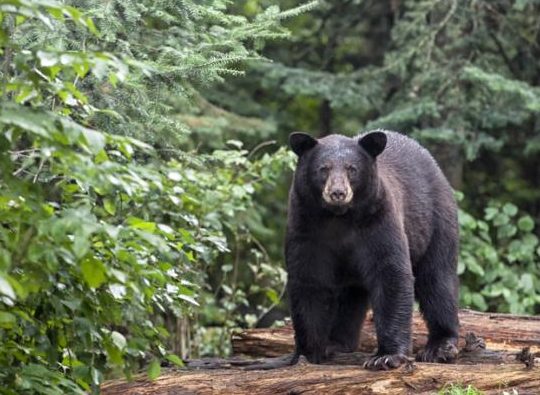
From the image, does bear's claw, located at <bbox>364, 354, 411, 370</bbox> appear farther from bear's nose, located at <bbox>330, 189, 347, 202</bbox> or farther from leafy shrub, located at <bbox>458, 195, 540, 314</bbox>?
leafy shrub, located at <bbox>458, 195, 540, 314</bbox>

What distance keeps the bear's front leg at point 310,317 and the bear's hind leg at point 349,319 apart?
1.78 ft

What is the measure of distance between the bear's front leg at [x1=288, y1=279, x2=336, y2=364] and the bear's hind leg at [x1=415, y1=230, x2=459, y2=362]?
783 mm

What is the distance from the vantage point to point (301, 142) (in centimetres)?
723

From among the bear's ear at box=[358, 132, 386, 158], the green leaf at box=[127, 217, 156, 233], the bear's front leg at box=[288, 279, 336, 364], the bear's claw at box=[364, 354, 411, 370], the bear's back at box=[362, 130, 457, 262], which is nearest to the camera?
the green leaf at box=[127, 217, 156, 233]

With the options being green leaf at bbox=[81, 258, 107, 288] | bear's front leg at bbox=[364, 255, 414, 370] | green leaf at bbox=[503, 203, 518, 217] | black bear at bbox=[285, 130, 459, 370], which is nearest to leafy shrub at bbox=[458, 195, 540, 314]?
green leaf at bbox=[503, 203, 518, 217]

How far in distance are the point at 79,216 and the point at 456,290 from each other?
4.24 metres

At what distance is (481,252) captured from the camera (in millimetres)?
11805

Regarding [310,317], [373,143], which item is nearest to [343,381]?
[310,317]

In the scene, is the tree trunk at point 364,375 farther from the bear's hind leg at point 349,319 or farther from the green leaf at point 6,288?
the green leaf at point 6,288

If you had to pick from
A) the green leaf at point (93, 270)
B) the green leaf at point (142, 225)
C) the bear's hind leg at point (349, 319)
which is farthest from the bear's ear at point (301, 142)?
the green leaf at point (93, 270)

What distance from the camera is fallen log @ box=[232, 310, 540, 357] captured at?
313 inches

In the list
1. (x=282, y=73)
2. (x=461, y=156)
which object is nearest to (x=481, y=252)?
(x=461, y=156)

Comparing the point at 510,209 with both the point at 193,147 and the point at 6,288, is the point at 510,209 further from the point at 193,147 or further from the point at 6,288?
the point at 6,288

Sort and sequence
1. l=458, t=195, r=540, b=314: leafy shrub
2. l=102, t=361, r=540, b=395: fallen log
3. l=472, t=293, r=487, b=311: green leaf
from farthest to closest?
l=458, t=195, r=540, b=314: leafy shrub
l=472, t=293, r=487, b=311: green leaf
l=102, t=361, r=540, b=395: fallen log
